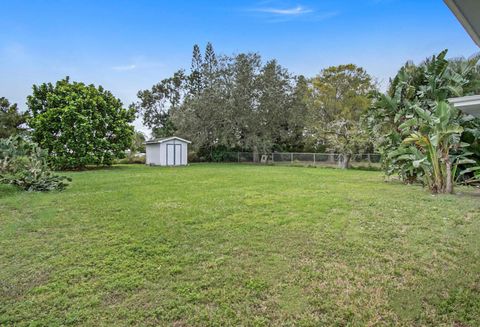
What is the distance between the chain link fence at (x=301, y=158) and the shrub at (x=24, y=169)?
51.1ft

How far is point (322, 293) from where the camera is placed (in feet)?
7.98

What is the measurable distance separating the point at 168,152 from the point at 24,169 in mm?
12348

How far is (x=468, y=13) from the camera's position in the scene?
5.87 feet

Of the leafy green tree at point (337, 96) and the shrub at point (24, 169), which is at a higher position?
the leafy green tree at point (337, 96)

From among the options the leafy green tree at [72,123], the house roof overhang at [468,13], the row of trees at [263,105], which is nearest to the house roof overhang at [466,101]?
the house roof overhang at [468,13]

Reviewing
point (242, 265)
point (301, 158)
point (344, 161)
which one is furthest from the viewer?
point (301, 158)

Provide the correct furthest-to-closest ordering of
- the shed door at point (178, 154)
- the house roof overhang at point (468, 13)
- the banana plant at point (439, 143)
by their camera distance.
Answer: the shed door at point (178, 154), the banana plant at point (439, 143), the house roof overhang at point (468, 13)

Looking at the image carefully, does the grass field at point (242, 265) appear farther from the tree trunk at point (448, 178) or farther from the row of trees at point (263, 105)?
the row of trees at point (263, 105)

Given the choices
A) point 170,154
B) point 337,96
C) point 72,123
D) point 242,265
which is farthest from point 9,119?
point 242,265

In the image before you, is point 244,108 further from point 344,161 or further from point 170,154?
point 344,161

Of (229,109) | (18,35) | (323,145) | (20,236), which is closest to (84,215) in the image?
(20,236)

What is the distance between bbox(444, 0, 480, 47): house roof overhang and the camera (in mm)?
1654

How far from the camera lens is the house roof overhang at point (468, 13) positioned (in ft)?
5.43

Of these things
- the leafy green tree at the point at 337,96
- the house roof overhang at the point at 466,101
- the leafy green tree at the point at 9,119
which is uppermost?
the leafy green tree at the point at 337,96
